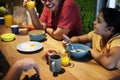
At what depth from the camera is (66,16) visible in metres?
2.22

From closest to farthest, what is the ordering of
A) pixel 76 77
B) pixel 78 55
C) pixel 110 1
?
pixel 76 77
pixel 78 55
pixel 110 1

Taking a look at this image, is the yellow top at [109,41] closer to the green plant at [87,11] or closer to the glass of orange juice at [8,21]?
the glass of orange juice at [8,21]

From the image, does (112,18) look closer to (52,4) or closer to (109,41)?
(109,41)

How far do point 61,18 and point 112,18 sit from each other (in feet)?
2.25

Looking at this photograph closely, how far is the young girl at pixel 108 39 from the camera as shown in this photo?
1.53 metres

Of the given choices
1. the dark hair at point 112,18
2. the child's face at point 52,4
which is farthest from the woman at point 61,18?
the dark hair at point 112,18

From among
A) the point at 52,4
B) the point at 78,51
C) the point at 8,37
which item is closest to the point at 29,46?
the point at 8,37

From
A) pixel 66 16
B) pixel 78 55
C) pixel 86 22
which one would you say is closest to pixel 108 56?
pixel 78 55

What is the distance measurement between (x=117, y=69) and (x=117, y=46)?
178 mm

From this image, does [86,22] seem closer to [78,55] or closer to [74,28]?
[74,28]

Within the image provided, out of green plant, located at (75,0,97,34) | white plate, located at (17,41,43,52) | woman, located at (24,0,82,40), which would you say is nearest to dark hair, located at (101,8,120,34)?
woman, located at (24,0,82,40)

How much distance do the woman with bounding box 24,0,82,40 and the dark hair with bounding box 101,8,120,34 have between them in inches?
21.3

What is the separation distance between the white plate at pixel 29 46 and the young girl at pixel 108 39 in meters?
0.52

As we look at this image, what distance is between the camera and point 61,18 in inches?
88.7
